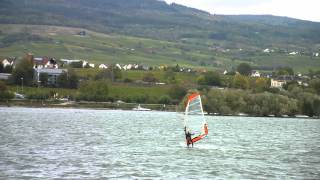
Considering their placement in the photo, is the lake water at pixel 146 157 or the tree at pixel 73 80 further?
the tree at pixel 73 80

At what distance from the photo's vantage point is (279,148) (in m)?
64.6

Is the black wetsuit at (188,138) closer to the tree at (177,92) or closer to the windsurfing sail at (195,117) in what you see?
the windsurfing sail at (195,117)

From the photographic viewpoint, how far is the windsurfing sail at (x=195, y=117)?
56.1 meters

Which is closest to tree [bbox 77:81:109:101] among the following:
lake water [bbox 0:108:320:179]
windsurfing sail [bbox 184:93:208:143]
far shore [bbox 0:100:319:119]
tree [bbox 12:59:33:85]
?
far shore [bbox 0:100:319:119]

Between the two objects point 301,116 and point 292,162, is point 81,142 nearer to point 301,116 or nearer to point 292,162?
point 292,162

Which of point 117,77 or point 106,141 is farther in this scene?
point 117,77

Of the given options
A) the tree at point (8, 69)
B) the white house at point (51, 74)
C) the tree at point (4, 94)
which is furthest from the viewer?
the tree at point (8, 69)

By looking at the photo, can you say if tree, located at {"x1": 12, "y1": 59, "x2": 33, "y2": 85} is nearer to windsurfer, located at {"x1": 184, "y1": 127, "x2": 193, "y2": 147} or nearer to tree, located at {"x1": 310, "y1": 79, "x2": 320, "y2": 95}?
tree, located at {"x1": 310, "y1": 79, "x2": 320, "y2": 95}

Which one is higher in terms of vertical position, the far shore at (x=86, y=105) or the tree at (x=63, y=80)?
the tree at (x=63, y=80)

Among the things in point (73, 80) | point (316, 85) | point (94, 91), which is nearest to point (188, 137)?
point (94, 91)

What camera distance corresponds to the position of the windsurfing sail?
56062 mm

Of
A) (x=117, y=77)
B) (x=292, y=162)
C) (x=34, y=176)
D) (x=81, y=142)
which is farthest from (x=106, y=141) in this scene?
(x=117, y=77)

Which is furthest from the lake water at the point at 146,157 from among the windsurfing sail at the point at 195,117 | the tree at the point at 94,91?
the tree at the point at 94,91

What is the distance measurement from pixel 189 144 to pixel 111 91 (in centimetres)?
11180
